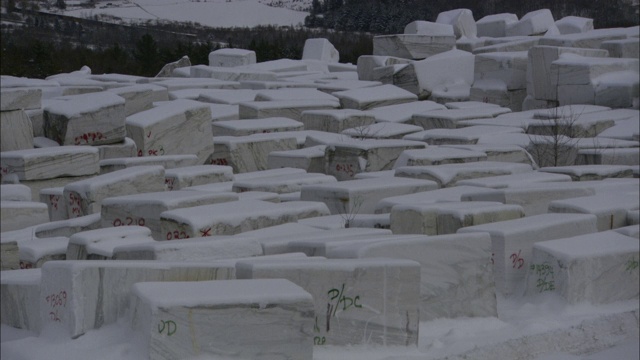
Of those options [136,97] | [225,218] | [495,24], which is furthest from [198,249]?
[495,24]

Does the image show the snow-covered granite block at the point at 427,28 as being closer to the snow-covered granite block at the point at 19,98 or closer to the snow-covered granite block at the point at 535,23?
the snow-covered granite block at the point at 535,23

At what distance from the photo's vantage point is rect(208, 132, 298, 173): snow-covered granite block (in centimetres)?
906

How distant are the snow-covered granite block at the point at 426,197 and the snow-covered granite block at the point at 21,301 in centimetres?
219

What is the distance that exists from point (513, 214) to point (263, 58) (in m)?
13.2

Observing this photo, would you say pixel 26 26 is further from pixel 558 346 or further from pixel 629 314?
pixel 629 314

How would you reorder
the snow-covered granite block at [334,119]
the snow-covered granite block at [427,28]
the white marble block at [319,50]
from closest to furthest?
the snow-covered granite block at [334,119] → the snow-covered granite block at [427,28] → the white marble block at [319,50]

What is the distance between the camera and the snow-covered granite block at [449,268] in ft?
14.9

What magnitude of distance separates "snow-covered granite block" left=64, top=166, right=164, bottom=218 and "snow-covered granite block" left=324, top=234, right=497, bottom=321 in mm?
2789

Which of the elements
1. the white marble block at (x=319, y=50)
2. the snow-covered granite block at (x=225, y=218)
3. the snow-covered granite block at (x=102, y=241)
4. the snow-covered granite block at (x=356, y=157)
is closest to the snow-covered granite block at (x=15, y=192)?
the snow-covered granite block at (x=102, y=241)

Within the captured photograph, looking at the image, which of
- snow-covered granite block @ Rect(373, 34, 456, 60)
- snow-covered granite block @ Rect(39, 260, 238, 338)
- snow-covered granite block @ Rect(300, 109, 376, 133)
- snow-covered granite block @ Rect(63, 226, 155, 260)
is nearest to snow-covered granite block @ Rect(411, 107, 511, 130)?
snow-covered granite block @ Rect(300, 109, 376, 133)

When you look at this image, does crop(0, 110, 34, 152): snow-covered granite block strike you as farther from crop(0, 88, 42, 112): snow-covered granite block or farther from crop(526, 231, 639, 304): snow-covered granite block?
crop(526, 231, 639, 304): snow-covered granite block

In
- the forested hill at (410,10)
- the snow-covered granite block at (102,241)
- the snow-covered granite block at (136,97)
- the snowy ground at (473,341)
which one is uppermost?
the forested hill at (410,10)

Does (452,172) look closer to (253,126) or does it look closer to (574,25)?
(253,126)

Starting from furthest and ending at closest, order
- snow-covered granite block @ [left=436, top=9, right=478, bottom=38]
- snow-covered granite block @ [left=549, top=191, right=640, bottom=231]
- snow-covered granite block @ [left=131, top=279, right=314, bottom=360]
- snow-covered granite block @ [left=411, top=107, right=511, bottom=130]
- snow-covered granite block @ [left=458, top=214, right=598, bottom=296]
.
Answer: snow-covered granite block @ [left=436, top=9, right=478, bottom=38] < snow-covered granite block @ [left=411, top=107, right=511, bottom=130] < snow-covered granite block @ [left=549, top=191, right=640, bottom=231] < snow-covered granite block @ [left=458, top=214, right=598, bottom=296] < snow-covered granite block @ [left=131, top=279, right=314, bottom=360]
